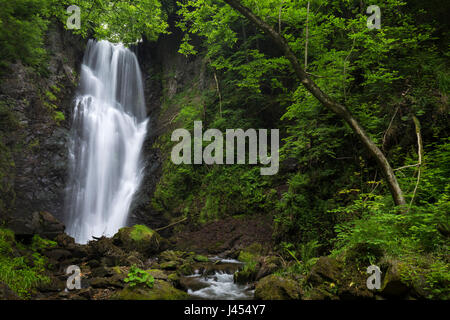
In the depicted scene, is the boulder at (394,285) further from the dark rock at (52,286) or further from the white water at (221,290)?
the dark rock at (52,286)

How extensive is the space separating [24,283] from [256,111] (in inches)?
415

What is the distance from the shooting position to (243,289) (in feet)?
19.7

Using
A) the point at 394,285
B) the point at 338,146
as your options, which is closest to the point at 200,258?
the point at 338,146

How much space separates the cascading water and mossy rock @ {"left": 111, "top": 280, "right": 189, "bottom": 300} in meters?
8.60

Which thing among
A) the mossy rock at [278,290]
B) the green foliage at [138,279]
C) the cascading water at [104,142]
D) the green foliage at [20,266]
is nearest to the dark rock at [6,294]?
the green foliage at [20,266]

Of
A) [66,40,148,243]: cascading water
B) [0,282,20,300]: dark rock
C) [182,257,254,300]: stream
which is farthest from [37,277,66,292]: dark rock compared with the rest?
[66,40,148,243]: cascading water

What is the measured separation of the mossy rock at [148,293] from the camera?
473 centimetres

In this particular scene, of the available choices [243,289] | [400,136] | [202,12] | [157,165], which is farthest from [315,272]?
[157,165]

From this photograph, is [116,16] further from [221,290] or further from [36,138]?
[221,290]

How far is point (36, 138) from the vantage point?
507 inches

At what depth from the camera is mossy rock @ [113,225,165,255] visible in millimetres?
9134

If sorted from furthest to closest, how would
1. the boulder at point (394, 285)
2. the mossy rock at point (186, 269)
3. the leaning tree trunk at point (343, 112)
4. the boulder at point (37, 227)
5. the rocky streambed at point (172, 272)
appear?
the boulder at point (37, 227), the mossy rock at point (186, 269), the leaning tree trunk at point (343, 112), the rocky streambed at point (172, 272), the boulder at point (394, 285)

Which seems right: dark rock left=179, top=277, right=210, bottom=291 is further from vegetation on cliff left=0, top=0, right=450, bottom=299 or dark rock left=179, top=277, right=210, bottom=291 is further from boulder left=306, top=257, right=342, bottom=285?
boulder left=306, top=257, right=342, bottom=285

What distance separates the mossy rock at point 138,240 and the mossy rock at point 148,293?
414cm
